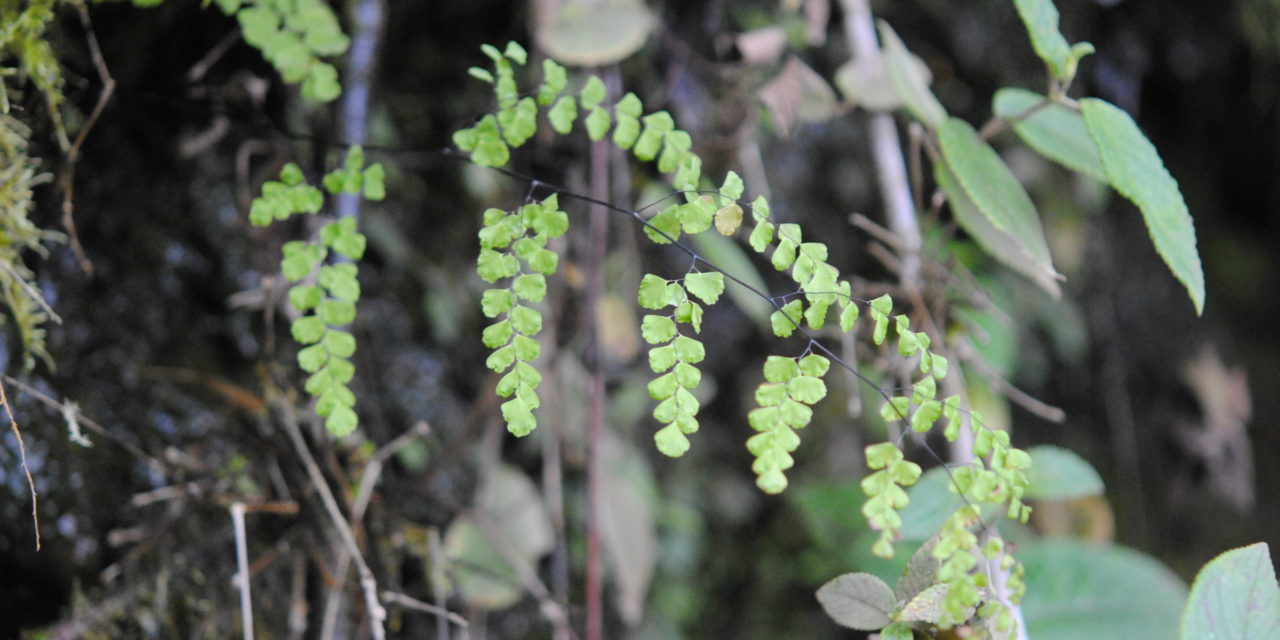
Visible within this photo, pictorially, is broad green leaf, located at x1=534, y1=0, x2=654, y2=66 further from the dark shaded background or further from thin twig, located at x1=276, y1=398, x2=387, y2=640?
thin twig, located at x1=276, y1=398, x2=387, y2=640

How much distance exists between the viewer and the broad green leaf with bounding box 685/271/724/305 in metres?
0.64

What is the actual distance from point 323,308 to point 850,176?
130 centimetres

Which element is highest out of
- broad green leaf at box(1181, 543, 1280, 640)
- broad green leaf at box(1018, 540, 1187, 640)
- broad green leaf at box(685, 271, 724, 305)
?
broad green leaf at box(685, 271, 724, 305)

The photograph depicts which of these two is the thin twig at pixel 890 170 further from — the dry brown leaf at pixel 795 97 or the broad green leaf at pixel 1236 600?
the broad green leaf at pixel 1236 600

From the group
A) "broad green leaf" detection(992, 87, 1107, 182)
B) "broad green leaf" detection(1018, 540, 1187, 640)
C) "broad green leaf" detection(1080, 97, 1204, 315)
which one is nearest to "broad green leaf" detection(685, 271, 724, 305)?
"broad green leaf" detection(1080, 97, 1204, 315)

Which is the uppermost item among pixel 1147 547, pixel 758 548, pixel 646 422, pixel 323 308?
pixel 323 308

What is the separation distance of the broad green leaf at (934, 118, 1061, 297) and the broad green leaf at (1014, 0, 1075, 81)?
100mm

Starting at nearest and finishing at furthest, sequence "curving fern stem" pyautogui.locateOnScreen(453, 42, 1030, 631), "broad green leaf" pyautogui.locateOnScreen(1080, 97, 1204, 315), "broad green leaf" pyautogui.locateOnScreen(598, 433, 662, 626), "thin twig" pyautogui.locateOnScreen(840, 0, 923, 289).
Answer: "curving fern stem" pyautogui.locateOnScreen(453, 42, 1030, 631), "broad green leaf" pyautogui.locateOnScreen(1080, 97, 1204, 315), "thin twig" pyautogui.locateOnScreen(840, 0, 923, 289), "broad green leaf" pyautogui.locateOnScreen(598, 433, 662, 626)

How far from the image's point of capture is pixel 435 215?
139 centimetres

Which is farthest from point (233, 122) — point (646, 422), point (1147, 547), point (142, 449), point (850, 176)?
point (1147, 547)

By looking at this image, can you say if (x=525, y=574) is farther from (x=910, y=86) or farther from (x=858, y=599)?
(x=910, y=86)

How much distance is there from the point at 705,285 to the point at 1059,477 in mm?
665

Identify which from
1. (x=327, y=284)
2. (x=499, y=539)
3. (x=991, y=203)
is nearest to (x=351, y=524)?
(x=499, y=539)

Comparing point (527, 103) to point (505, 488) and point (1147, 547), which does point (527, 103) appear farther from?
point (1147, 547)
